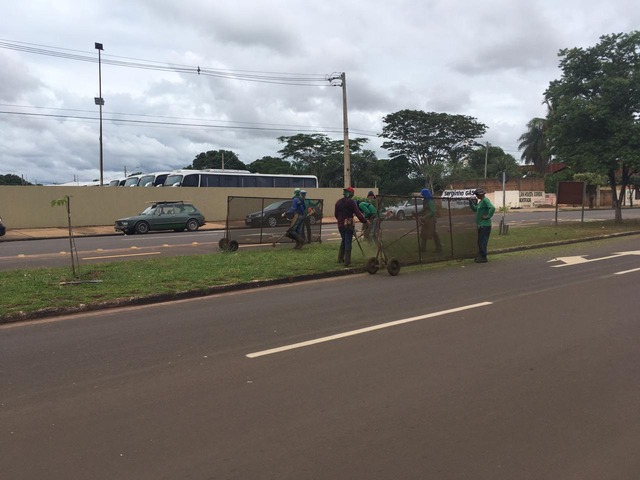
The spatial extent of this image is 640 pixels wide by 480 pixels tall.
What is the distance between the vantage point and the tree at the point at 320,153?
220 ft

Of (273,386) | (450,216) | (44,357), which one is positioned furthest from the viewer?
(450,216)

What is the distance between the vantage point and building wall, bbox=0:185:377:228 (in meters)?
26.9

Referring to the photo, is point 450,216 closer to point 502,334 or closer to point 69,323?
point 502,334

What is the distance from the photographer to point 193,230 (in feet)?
87.0

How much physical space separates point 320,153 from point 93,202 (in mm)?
42708

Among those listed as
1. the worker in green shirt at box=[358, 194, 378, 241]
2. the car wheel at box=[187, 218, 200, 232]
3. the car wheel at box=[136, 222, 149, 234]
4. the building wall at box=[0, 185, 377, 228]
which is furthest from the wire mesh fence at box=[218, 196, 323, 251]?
the building wall at box=[0, 185, 377, 228]

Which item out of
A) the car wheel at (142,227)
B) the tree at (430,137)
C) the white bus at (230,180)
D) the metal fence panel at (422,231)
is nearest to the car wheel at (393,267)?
the metal fence panel at (422,231)

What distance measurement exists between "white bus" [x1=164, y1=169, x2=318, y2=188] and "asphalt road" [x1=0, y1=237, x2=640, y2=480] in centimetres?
2727

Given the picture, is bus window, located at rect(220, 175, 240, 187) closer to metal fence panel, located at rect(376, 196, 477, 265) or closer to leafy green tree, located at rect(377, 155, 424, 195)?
metal fence panel, located at rect(376, 196, 477, 265)

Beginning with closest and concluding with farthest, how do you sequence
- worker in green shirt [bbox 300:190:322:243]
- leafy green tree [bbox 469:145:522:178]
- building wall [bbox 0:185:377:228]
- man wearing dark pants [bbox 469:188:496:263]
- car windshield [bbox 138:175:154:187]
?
1. man wearing dark pants [bbox 469:188:496:263]
2. worker in green shirt [bbox 300:190:322:243]
3. building wall [bbox 0:185:377:228]
4. car windshield [bbox 138:175:154:187]
5. leafy green tree [bbox 469:145:522:178]

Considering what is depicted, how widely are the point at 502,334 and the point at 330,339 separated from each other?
200 cm

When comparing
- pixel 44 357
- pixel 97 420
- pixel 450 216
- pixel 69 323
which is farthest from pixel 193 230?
pixel 97 420

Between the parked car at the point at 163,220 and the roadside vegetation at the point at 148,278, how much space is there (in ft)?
40.2

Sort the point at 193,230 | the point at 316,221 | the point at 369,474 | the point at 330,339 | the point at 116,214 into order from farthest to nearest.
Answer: the point at 116,214, the point at 193,230, the point at 316,221, the point at 330,339, the point at 369,474
